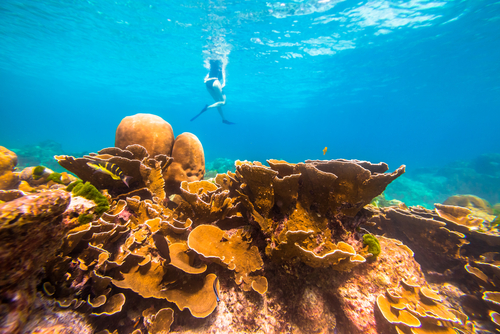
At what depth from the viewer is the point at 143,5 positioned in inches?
650

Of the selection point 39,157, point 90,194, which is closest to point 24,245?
point 90,194

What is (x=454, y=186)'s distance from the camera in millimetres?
22156

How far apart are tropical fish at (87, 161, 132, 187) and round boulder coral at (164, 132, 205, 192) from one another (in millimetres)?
1327

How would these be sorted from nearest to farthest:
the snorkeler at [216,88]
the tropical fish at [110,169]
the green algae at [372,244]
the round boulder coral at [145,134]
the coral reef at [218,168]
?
the green algae at [372,244] → the tropical fish at [110,169] → the round boulder coral at [145,134] → the coral reef at [218,168] → the snorkeler at [216,88]

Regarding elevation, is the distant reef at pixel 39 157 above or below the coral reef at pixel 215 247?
below

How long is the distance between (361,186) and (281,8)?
64.2 ft

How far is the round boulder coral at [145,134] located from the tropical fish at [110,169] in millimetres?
1282

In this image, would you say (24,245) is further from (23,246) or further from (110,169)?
(110,169)

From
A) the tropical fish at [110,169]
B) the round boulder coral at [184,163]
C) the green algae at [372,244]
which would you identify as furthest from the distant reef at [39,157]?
the green algae at [372,244]

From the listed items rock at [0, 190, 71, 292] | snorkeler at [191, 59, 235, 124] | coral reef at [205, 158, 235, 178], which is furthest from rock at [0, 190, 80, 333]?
snorkeler at [191, 59, 235, 124]

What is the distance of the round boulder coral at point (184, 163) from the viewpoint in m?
4.42

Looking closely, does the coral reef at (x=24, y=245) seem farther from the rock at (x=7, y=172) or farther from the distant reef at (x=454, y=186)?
the distant reef at (x=454, y=186)

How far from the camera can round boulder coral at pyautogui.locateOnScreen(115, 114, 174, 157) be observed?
13.8 ft

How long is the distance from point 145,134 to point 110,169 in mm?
1571
